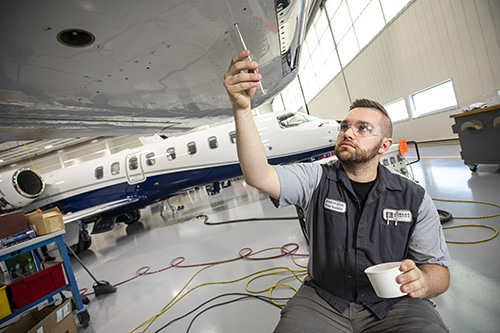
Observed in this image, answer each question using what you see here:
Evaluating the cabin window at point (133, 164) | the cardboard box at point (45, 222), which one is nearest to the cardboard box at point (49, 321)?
the cardboard box at point (45, 222)

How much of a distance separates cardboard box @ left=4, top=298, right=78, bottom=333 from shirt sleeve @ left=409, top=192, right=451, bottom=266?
2.75 meters

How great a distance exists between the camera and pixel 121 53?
2.33m

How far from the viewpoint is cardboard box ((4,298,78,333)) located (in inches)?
83.2

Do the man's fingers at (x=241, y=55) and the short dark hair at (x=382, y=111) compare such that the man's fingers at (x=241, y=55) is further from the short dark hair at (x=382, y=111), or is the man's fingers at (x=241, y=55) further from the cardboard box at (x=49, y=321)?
the cardboard box at (x=49, y=321)

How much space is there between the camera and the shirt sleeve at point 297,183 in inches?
54.3

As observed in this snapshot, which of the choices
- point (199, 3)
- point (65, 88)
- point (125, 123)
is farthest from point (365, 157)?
point (125, 123)

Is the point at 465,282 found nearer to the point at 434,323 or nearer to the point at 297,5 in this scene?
the point at 434,323

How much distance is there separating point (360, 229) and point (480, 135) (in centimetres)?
431

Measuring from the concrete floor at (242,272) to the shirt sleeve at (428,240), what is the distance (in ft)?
2.48

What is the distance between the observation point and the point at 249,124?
131 cm

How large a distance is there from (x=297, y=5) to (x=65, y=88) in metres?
2.55

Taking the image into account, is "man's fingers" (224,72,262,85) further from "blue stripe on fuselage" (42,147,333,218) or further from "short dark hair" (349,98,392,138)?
"blue stripe on fuselage" (42,147,333,218)

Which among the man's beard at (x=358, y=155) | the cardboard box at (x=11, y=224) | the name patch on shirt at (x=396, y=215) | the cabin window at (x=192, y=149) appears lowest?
the name patch on shirt at (x=396, y=215)

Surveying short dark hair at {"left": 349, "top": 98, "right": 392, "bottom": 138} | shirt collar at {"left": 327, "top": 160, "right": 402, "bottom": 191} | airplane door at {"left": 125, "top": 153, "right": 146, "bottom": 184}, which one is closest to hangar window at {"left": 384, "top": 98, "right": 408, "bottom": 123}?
airplane door at {"left": 125, "top": 153, "right": 146, "bottom": 184}
